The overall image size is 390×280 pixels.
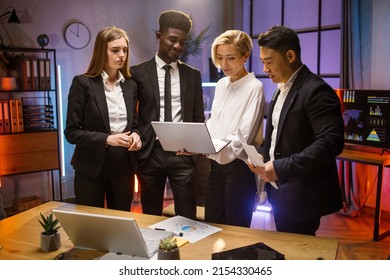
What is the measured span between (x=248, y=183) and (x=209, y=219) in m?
0.28

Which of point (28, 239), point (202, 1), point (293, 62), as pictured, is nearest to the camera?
point (28, 239)

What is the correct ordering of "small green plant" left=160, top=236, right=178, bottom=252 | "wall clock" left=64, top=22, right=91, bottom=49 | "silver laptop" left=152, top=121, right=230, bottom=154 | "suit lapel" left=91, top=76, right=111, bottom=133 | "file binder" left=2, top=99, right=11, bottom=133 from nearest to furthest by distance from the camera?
"small green plant" left=160, top=236, right=178, bottom=252, "silver laptop" left=152, top=121, right=230, bottom=154, "suit lapel" left=91, top=76, right=111, bottom=133, "file binder" left=2, top=99, right=11, bottom=133, "wall clock" left=64, top=22, right=91, bottom=49

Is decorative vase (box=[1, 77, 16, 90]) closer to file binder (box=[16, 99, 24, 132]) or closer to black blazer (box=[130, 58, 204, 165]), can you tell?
file binder (box=[16, 99, 24, 132])

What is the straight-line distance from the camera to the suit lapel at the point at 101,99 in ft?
7.45

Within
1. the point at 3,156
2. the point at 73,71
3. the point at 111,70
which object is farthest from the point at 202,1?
the point at 111,70

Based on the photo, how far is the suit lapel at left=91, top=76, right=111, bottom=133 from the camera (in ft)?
7.45

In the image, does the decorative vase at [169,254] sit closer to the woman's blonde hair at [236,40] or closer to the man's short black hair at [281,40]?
the man's short black hair at [281,40]

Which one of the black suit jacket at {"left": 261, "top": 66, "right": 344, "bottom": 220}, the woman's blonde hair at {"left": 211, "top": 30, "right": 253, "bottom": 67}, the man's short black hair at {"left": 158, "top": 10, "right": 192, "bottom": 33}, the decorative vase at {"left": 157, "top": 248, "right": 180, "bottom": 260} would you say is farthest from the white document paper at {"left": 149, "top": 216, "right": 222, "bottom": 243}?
the man's short black hair at {"left": 158, "top": 10, "right": 192, "bottom": 33}

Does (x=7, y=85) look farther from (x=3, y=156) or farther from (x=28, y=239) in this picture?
(x=28, y=239)

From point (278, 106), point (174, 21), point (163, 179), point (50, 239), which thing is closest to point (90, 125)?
point (163, 179)

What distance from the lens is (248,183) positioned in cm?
221

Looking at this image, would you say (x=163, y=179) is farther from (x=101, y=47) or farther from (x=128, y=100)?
(x=101, y=47)

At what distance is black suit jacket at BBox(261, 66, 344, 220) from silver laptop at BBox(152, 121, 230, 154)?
0.99 feet

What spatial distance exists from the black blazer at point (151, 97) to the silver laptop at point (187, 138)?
236mm
